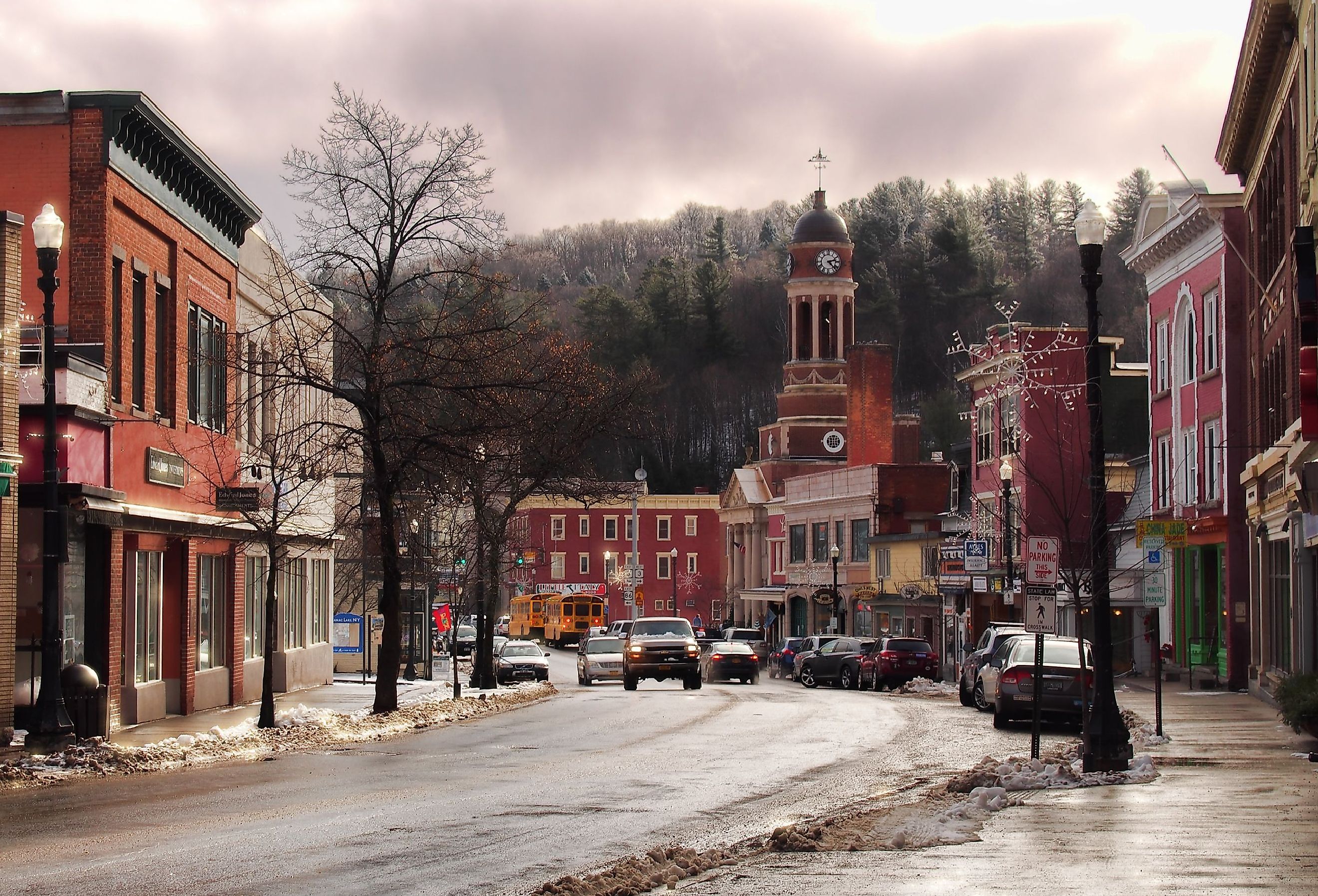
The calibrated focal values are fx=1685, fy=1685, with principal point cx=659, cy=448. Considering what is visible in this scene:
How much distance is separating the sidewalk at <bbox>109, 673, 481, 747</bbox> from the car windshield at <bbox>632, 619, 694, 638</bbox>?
4.86m

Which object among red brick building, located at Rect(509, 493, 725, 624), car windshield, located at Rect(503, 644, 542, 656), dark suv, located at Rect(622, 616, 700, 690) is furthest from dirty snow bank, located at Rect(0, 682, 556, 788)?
red brick building, located at Rect(509, 493, 725, 624)

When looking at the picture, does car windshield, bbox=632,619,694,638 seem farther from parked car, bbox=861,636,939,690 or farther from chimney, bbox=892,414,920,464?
chimney, bbox=892,414,920,464

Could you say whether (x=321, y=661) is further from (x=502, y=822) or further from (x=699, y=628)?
(x=699, y=628)

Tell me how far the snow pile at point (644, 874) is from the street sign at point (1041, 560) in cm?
956

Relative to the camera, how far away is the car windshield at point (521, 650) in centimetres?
5553

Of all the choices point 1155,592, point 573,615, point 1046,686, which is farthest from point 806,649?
point 573,615

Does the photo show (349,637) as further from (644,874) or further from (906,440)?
(644,874)

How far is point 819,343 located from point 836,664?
4896 cm

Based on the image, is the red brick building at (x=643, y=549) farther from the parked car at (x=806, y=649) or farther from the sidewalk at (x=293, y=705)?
the sidewalk at (x=293, y=705)

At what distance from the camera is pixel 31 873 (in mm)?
11633

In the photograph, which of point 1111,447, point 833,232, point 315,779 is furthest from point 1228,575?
point 833,232

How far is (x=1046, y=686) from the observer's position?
Result: 27391 millimetres

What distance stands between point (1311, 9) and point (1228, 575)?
57.0 feet

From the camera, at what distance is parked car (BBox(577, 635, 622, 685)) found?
50.9m
